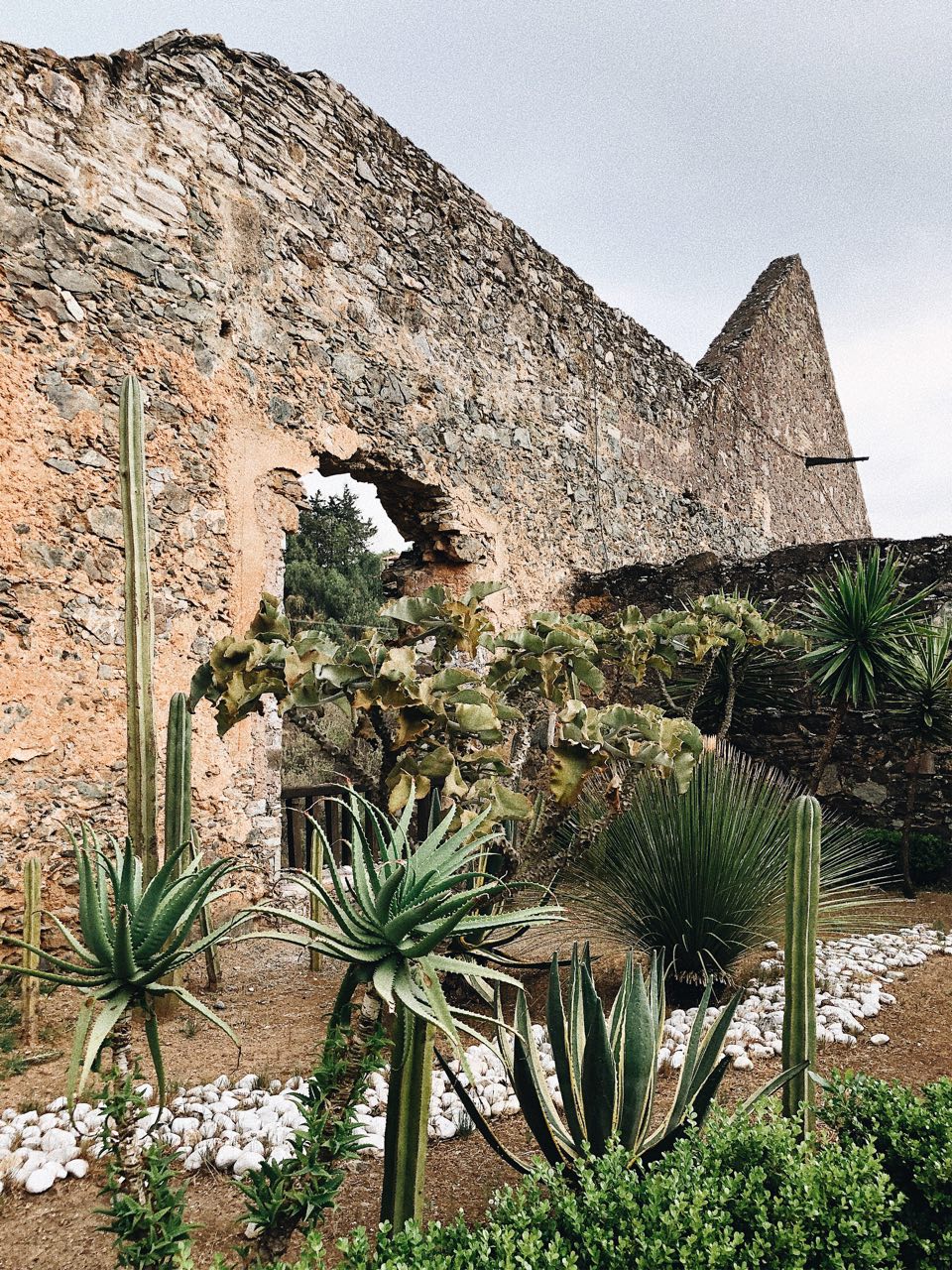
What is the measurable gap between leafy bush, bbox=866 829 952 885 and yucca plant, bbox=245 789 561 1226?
4722 mm

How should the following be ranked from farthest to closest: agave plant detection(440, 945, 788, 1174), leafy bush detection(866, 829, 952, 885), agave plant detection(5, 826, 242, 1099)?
leafy bush detection(866, 829, 952, 885) < agave plant detection(440, 945, 788, 1174) < agave plant detection(5, 826, 242, 1099)

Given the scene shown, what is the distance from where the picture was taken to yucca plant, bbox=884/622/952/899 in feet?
17.1

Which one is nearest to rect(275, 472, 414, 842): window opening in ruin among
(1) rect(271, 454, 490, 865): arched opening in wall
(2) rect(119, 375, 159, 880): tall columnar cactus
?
(1) rect(271, 454, 490, 865): arched opening in wall

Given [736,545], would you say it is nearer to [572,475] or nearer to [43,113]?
[572,475]

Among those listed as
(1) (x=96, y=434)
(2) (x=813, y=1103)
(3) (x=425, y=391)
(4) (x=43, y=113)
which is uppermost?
(4) (x=43, y=113)

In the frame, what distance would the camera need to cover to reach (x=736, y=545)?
10.1 meters

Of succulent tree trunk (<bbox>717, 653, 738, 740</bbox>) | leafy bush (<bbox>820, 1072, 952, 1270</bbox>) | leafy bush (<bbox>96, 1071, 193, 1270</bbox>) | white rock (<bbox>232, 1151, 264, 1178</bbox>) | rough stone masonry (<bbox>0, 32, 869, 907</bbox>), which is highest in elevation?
rough stone masonry (<bbox>0, 32, 869, 907</bbox>)

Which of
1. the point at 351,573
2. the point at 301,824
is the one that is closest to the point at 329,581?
the point at 351,573

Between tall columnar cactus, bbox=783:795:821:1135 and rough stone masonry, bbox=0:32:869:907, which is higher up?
rough stone masonry, bbox=0:32:869:907

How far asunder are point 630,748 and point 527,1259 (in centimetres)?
178

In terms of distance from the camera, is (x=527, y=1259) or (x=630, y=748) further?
(x=630, y=748)

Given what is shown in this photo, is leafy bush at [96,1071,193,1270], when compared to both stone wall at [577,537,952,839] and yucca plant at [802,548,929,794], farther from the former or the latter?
stone wall at [577,537,952,839]

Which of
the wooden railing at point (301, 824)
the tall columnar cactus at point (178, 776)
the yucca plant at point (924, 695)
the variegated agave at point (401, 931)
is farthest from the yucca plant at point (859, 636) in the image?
the variegated agave at point (401, 931)

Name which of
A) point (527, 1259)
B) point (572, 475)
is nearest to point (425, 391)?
point (572, 475)
